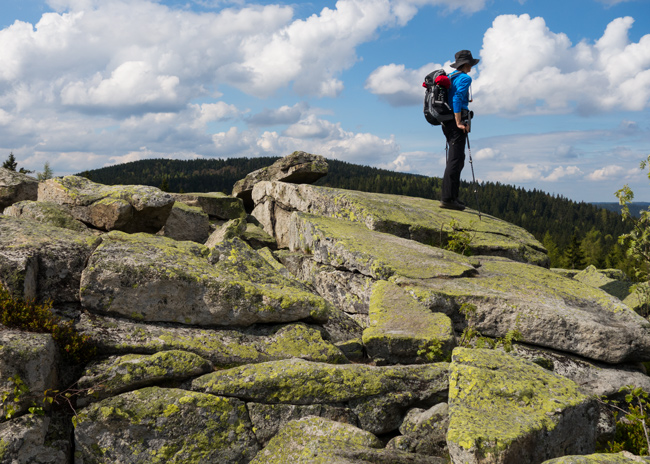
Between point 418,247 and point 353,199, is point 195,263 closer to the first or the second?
point 418,247

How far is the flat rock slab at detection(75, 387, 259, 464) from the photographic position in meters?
7.14

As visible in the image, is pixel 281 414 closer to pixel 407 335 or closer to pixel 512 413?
pixel 407 335

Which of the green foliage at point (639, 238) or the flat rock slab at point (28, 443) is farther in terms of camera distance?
the green foliage at point (639, 238)

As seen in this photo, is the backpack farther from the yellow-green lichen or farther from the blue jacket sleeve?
the yellow-green lichen

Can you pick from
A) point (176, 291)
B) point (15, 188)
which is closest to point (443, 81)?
point (176, 291)

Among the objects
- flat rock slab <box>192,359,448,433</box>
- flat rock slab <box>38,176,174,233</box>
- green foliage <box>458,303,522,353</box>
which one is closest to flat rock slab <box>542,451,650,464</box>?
flat rock slab <box>192,359,448,433</box>

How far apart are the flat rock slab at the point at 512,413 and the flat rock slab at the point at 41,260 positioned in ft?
25.9

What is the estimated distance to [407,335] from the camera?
30.7 ft

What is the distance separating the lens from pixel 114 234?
1084 cm

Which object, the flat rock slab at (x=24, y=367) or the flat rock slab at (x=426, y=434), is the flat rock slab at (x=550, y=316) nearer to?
the flat rock slab at (x=426, y=434)

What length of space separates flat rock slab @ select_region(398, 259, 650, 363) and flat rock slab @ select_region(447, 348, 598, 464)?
2.87 m

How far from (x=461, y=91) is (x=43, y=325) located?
16.0 metres

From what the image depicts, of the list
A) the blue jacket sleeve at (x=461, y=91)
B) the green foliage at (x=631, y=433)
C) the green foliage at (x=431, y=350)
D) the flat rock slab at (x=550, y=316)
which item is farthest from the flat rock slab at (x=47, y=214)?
the green foliage at (x=631, y=433)

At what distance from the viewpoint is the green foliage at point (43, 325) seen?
7820 millimetres
